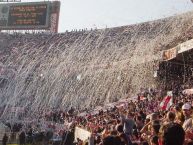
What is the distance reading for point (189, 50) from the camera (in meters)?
20.9

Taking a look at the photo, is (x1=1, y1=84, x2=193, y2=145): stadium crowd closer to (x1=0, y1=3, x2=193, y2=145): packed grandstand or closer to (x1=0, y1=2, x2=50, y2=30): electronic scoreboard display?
(x1=0, y1=3, x2=193, y2=145): packed grandstand

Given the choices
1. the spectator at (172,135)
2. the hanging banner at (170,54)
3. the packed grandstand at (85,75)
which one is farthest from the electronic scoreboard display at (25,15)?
the spectator at (172,135)

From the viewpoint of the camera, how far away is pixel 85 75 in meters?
40.4

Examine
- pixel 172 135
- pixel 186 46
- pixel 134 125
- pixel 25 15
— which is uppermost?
pixel 25 15

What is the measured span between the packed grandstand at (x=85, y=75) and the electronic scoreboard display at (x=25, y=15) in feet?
7.64

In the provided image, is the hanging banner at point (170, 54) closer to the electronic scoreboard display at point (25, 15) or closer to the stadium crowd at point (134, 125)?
the stadium crowd at point (134, 125)

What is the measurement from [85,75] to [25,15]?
15.2 meters

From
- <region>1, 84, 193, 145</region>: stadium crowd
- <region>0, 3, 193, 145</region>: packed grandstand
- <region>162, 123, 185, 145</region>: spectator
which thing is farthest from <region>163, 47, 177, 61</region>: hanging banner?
<region>162, 123, 185, 145</region>: spectator

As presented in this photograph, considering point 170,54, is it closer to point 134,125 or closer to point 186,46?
point 186,46

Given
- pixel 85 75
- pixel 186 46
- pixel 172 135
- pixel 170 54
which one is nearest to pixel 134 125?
pixel 172 135

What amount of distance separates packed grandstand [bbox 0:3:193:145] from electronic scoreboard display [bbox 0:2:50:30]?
2330mm

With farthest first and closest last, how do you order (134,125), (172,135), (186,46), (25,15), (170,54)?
(25,15) → (170,54) → (186,46) → (134,125) → (172,135)

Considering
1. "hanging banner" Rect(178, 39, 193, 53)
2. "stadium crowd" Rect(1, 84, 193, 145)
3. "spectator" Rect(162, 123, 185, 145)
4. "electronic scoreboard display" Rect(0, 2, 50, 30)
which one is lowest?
"spectator" Rect(162, 123, 185, 145)

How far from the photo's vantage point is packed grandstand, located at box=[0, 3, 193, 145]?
23.8 meters
